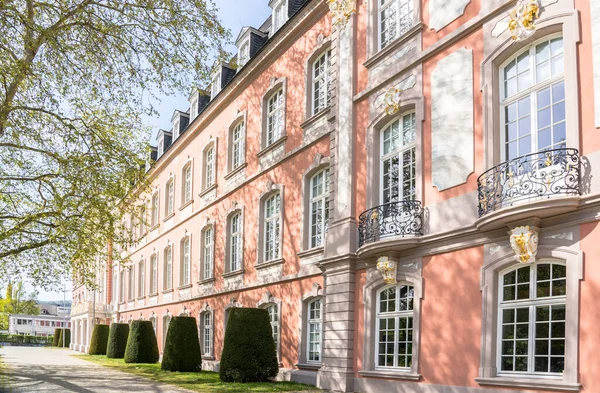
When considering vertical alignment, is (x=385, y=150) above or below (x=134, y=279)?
above

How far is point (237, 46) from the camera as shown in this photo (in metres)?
23.0

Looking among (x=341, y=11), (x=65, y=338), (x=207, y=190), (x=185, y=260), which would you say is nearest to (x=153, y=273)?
(x=185, y=260)

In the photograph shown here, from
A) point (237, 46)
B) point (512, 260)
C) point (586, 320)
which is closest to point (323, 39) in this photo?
point (237, 46)

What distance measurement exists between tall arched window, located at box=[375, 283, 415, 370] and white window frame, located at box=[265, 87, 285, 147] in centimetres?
701

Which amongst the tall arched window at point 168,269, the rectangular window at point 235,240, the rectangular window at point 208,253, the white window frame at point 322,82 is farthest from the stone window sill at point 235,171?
the tall arched window at point 168,269

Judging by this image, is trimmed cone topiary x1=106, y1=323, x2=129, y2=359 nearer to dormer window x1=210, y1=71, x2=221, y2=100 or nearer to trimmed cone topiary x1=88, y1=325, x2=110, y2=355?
trimmed cone topiary x1=88, y1=325, x2=110, y2=355

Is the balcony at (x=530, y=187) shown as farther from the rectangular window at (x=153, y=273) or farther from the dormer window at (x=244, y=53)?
the rectangular window at (x=153, y=273)

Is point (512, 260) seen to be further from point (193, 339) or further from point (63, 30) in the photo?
point (193, 339)

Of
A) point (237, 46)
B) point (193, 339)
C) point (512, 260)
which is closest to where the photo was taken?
point (512, 260)

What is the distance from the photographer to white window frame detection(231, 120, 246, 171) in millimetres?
21972

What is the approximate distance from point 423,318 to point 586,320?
11.8ft

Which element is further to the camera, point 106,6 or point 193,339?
Result: point 193,339

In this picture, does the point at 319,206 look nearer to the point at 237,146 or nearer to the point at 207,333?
the point at 237,146

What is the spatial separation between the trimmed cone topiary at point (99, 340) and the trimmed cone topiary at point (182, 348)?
1686cm
